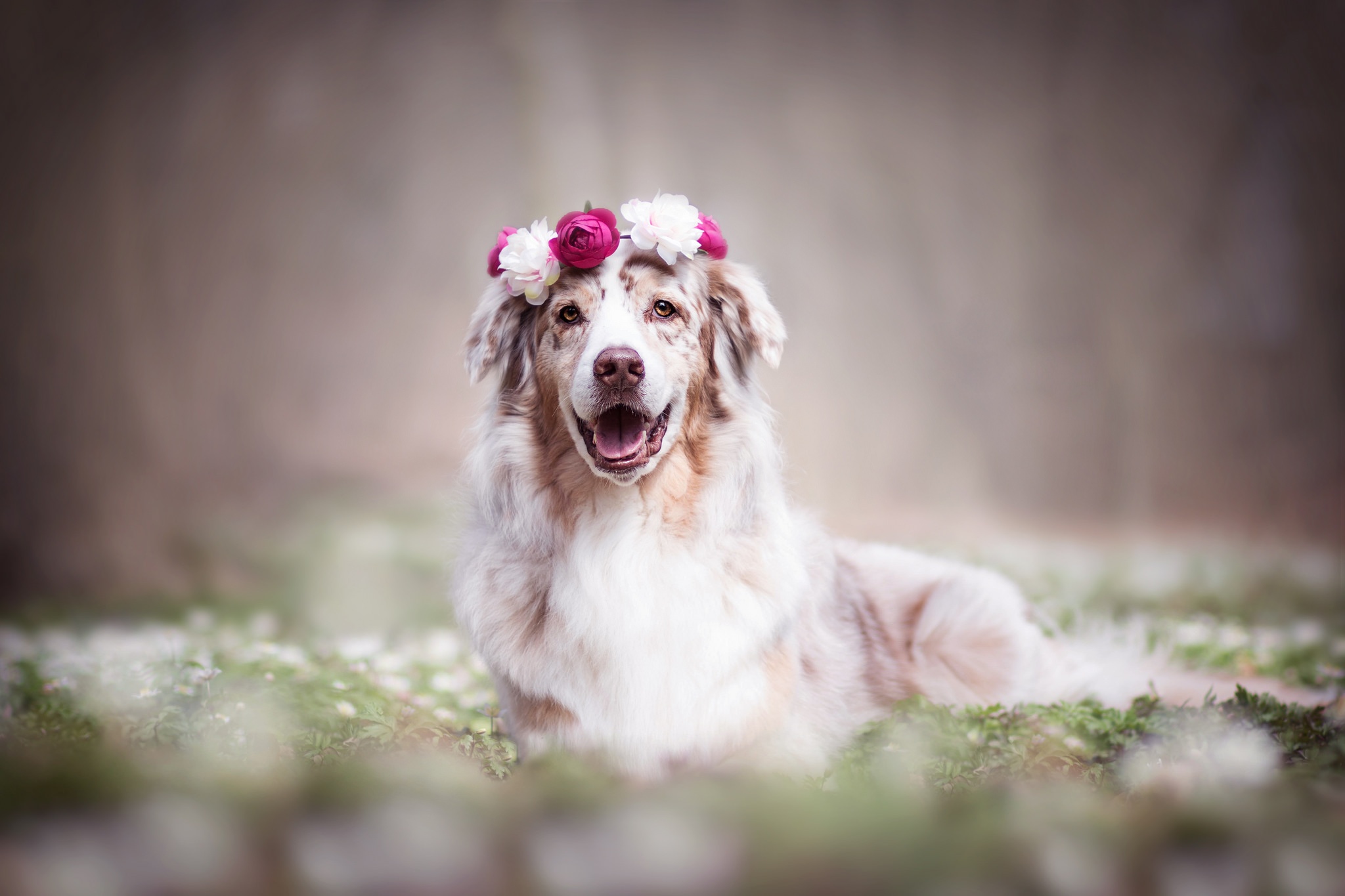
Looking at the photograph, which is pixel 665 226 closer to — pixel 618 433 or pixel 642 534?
pixel 618 433

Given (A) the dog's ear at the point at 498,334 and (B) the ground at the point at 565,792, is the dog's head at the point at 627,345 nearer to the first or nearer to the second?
(A) the dog's ear at the point at 498,334

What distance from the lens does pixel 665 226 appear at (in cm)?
263

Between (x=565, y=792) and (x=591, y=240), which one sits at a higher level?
(x=591, y=240)

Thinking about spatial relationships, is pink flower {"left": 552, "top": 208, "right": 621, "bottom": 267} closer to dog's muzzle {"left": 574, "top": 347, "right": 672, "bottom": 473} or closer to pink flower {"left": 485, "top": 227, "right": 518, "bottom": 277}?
pink flower {"left": 485, "top": 227, "right": 518, "bottom": 277}

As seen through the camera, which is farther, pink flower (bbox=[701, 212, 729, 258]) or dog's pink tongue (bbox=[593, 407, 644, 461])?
pink flower (bbox=[701, 212, 729, 258])

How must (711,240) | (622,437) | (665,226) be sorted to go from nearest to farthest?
(622,437) < (665,226) < (711,240)

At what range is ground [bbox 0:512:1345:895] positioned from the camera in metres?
1.70

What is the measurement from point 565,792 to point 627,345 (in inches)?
42.3

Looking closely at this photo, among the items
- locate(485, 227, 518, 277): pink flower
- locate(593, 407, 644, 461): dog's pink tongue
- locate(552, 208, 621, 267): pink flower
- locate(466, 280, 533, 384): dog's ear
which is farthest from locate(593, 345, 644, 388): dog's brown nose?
locate(485, 227, 518, 277): pink flower

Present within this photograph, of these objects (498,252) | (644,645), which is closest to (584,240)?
(498,252)

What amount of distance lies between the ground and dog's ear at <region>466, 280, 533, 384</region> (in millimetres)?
1069

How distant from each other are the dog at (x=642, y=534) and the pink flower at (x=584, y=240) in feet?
0.14

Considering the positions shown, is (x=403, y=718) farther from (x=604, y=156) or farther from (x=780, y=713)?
(x=604, y=156)

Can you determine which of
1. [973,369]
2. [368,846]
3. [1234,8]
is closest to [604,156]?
[973,369]
